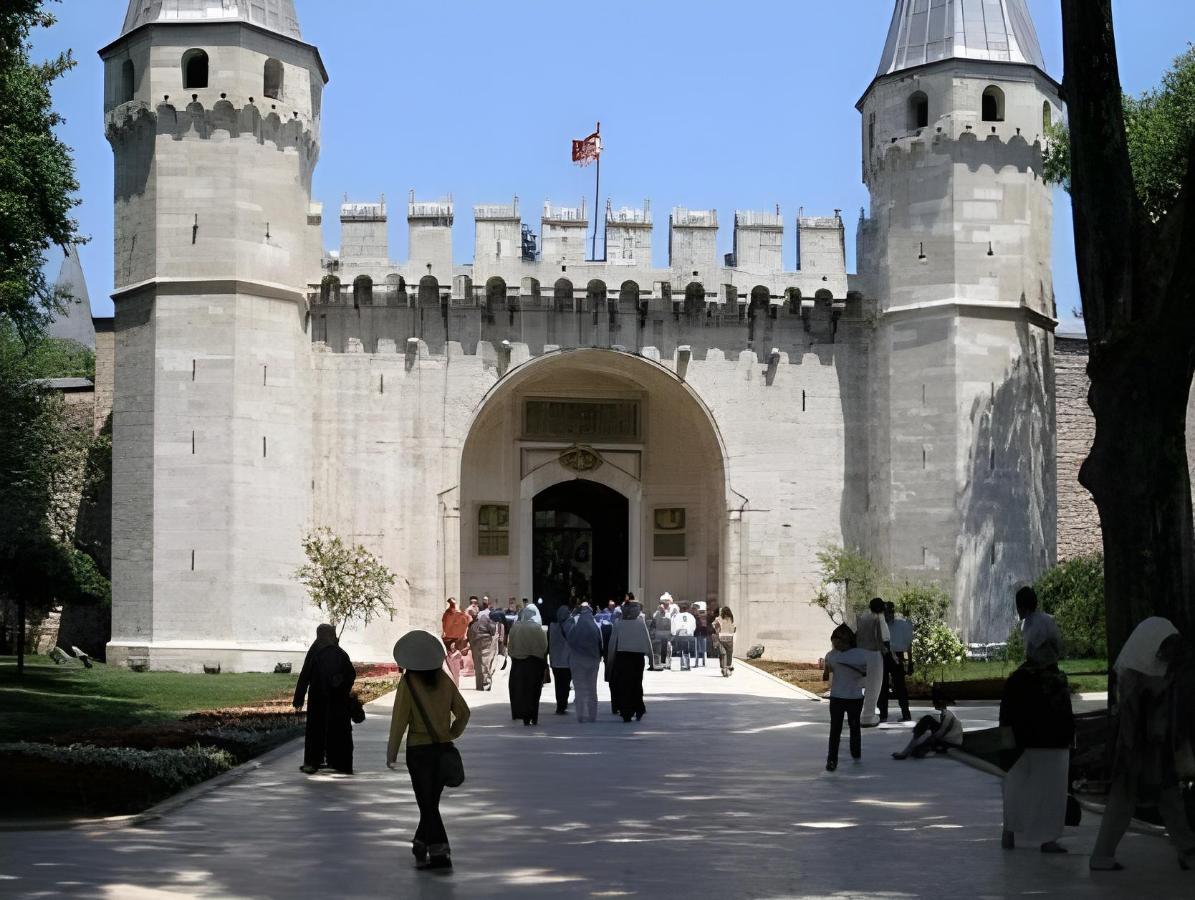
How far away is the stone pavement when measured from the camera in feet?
25.6

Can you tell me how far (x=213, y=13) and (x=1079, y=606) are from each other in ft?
56.3

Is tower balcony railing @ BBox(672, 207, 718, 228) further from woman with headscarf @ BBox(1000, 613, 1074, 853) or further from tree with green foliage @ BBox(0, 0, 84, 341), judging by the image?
woman with headscarf @ BBox(1000, 613, 1074, 853)

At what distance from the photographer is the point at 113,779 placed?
10500 millimetres

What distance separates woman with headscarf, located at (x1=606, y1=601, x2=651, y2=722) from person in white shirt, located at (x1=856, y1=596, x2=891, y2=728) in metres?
2.32

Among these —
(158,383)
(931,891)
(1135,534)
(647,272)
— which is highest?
(647,272)

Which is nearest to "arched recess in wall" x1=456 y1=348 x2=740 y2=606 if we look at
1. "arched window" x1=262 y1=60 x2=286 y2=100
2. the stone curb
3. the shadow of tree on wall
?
the stone curb

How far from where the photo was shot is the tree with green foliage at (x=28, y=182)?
2227 cm

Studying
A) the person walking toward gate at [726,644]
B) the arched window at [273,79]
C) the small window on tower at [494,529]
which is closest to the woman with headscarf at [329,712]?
the person walking toward gate at [726,644]

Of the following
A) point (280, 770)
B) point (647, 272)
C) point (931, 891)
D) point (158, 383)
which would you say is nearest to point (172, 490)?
point (158, 383)

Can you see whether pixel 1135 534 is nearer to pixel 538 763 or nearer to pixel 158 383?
pixel 538 763

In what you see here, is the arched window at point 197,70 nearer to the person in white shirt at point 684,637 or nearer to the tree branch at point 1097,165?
the person in white shirt at point 684,637

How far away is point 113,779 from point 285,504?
18.5 m

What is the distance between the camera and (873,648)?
16672mm

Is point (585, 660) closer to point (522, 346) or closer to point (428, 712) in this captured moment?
point (428, 712)
